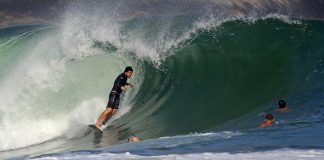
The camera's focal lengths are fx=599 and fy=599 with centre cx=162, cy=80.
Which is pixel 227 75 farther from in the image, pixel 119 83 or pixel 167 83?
pixel 119 83

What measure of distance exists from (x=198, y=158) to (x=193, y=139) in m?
1.48

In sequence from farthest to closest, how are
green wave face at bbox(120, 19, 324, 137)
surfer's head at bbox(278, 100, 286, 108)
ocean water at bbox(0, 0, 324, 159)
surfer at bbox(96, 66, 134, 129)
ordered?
green wave face at bbox(120, 19, 324, 137) < surfer at bbox(96, 66, 134, 129) < surfer's head at bbox(278, 100, 286, 108) < ocean water at bbox(0, 0, 324, 159)

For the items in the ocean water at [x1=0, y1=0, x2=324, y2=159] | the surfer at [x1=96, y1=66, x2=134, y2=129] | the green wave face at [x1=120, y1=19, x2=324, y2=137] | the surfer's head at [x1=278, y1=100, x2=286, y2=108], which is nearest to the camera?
the ocean water at [x1=0, y1=0, x2=324, y2=159]

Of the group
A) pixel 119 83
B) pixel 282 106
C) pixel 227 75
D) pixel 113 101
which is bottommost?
pixel 282 106

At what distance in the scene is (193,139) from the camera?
6.82 m

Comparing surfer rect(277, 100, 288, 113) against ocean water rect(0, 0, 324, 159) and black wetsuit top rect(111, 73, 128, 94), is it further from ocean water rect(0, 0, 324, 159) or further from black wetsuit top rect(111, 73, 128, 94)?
black wetsuit top rect(111, 73, 128, 94)

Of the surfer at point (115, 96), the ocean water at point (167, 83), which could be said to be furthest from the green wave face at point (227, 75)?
the surfer at point (115, 96)

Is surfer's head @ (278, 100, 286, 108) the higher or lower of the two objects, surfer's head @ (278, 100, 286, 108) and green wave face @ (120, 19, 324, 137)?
the lower

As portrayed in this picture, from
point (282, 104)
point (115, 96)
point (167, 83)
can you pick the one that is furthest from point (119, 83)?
point (282, 104)

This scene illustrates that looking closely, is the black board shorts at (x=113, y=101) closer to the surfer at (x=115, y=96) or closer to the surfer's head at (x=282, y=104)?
the surfer at (x=115, y=96)

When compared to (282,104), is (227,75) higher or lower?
higher

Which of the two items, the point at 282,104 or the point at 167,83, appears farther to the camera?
the point at 167,83

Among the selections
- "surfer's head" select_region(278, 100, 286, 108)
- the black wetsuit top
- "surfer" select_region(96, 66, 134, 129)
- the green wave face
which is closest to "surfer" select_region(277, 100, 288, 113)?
"surfer's head" select_region(278, 100, 286, 108)

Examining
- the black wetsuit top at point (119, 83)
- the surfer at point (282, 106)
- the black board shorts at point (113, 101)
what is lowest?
the surfer at point (282, 106)
